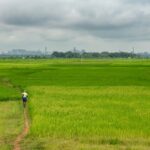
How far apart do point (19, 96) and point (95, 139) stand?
44.9ft

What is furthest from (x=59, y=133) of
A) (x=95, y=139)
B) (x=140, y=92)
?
(x=140, y=92)

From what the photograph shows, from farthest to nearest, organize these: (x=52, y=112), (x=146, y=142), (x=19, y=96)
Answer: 1. (x=19, y=96)
2. (x=52, y=112)
3. (x=146, y=142)

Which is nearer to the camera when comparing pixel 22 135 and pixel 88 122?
pixel 22 135

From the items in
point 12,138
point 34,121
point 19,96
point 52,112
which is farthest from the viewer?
point 19,96

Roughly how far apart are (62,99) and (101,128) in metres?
9.62

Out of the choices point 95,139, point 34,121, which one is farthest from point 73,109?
point 95,139

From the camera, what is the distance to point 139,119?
52.2 ft

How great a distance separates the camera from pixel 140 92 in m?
27.0

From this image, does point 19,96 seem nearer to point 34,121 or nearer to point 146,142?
point 34,121

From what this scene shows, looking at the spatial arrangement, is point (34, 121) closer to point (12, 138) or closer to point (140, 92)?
point (12, 138)

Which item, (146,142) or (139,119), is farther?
(139,119)

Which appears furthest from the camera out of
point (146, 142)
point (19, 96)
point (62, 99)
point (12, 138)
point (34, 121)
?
point (19, 96)

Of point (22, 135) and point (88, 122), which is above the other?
point (88, 122)

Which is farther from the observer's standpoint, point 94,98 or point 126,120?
point 94,98
